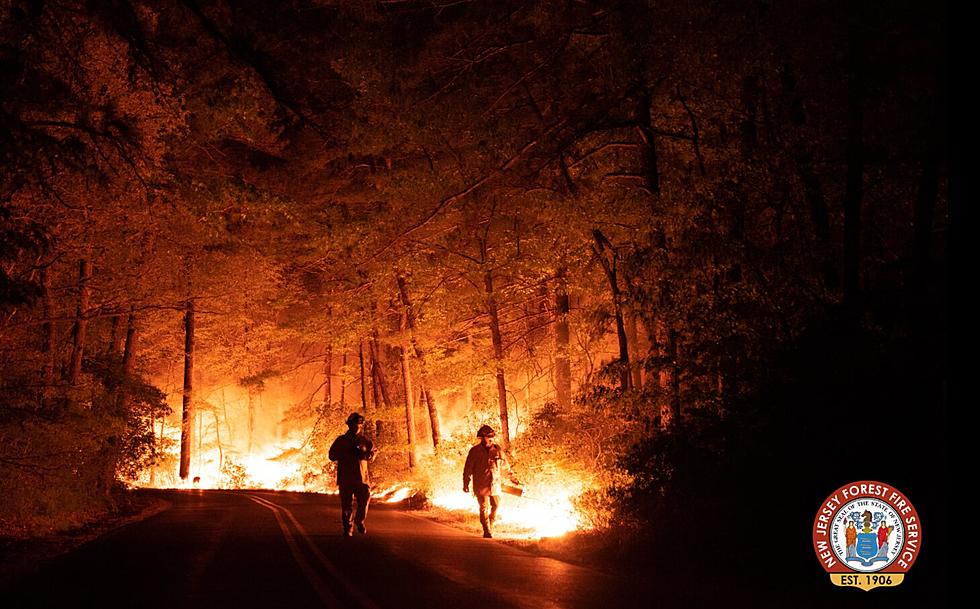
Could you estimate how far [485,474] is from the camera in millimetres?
15594

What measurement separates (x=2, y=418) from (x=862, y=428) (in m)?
15.3

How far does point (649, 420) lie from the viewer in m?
13.4

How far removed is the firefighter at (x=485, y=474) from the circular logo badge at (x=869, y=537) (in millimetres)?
7567

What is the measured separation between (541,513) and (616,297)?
5.09 metres

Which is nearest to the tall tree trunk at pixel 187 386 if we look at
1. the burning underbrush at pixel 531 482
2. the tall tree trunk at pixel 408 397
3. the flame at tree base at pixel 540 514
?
the burning underbrush at pixel 531 482

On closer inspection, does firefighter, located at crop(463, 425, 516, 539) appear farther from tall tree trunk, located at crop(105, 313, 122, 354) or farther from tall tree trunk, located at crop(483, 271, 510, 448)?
tall tree trunk, located at crop(105, 313, 122, 354)

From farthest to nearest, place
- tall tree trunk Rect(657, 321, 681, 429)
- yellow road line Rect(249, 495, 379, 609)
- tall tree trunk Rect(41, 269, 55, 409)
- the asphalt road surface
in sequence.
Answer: tall tree trunk Rect(41, 269, 55, 409) < tall tree trunk Rect(657, 321, 681, 429) < the asphalt road surface < yellow road line Rect(249, 495, 379, 609)

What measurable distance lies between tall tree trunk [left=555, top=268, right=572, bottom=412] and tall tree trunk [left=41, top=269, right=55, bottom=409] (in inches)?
462

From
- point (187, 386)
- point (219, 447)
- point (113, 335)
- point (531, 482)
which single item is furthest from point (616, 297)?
point (219, 447)

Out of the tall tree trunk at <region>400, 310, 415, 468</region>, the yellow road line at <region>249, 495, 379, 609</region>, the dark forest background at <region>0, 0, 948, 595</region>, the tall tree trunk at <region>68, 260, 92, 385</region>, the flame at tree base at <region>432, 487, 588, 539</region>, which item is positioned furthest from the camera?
the tall tree trunk at <region>400, 310, 415, 468</region>

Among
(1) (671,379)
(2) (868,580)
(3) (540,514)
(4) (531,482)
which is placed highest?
(1) (671,379)

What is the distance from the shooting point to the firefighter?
15492 mm

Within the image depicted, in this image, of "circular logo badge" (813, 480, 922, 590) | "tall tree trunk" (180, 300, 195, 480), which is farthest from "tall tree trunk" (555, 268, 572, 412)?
"tall tree trunk" (180, 300, 195, 480)

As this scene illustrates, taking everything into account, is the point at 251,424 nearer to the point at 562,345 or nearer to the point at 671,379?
the point at 562,345
